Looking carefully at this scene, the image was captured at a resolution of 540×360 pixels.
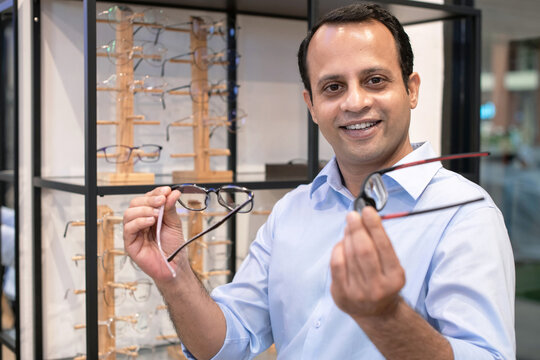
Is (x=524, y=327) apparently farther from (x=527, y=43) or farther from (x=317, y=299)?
(x=317, y=299)

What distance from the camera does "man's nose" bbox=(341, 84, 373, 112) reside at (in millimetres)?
1423

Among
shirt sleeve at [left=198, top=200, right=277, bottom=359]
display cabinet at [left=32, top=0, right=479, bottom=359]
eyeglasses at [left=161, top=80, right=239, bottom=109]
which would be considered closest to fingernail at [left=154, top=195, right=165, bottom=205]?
shirt sleeve at [left=198, top=200, right=277, bottom=359]

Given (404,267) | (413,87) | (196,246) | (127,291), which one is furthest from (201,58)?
(404,267)

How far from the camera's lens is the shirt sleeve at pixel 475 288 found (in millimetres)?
1179

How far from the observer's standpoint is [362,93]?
144cm

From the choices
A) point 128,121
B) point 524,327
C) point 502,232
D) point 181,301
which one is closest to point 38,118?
point 128,121

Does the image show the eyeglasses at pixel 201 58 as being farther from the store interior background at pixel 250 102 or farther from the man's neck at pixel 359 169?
the man's neck at pixel 359 169

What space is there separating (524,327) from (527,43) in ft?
6.74

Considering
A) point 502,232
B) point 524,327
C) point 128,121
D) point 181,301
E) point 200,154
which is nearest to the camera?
point 502,232

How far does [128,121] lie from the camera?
8.61 ft

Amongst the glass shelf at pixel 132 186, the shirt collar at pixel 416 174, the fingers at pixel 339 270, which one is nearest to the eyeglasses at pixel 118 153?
the glass shelf at pixel 132 186

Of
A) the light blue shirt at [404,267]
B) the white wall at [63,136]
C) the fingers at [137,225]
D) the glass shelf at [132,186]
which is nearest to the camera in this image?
the light blue shirt at [404,267]

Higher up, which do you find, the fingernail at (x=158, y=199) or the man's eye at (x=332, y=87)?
the man's eye at (x=332, y=87)

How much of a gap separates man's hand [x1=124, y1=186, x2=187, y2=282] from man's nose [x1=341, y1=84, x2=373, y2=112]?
42 centimetres
